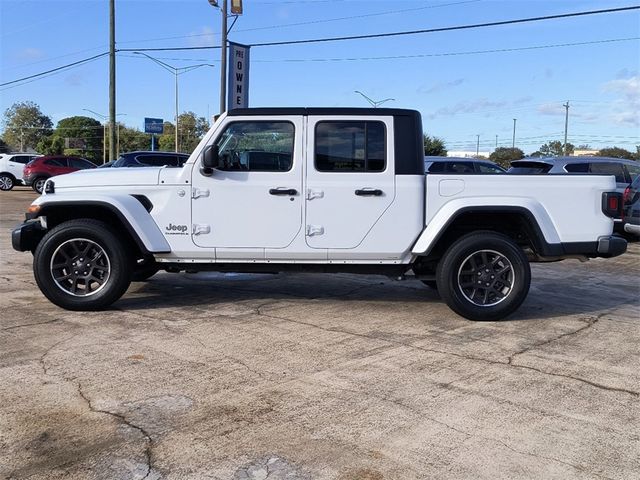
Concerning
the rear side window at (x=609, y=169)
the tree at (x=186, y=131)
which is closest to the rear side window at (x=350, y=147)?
the rear side window at (x=609, y=169)

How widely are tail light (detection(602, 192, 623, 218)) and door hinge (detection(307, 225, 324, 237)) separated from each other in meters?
2.79

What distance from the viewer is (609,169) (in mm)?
14672

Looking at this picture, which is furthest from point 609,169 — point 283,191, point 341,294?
point 283,191

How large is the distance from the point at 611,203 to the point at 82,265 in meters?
5.32

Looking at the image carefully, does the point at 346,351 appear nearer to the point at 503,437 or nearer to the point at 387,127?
Result: the point at 503,437

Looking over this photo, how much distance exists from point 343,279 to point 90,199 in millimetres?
3621

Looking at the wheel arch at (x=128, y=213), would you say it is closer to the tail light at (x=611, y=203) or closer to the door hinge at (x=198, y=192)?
the door hinge at (x=198, y=192)

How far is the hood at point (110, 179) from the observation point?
6129mm

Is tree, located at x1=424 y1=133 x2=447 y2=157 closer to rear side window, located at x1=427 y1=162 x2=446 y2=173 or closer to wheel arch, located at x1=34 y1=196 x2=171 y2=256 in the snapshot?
rear side window, located at x1=427 y1=162 x2=446 y2=173

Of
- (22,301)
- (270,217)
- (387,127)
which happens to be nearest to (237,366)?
(270,217)

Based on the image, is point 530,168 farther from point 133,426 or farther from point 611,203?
point 133,426

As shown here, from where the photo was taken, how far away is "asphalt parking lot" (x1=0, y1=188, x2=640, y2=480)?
3.22 m

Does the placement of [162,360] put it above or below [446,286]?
below

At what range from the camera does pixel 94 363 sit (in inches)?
183
